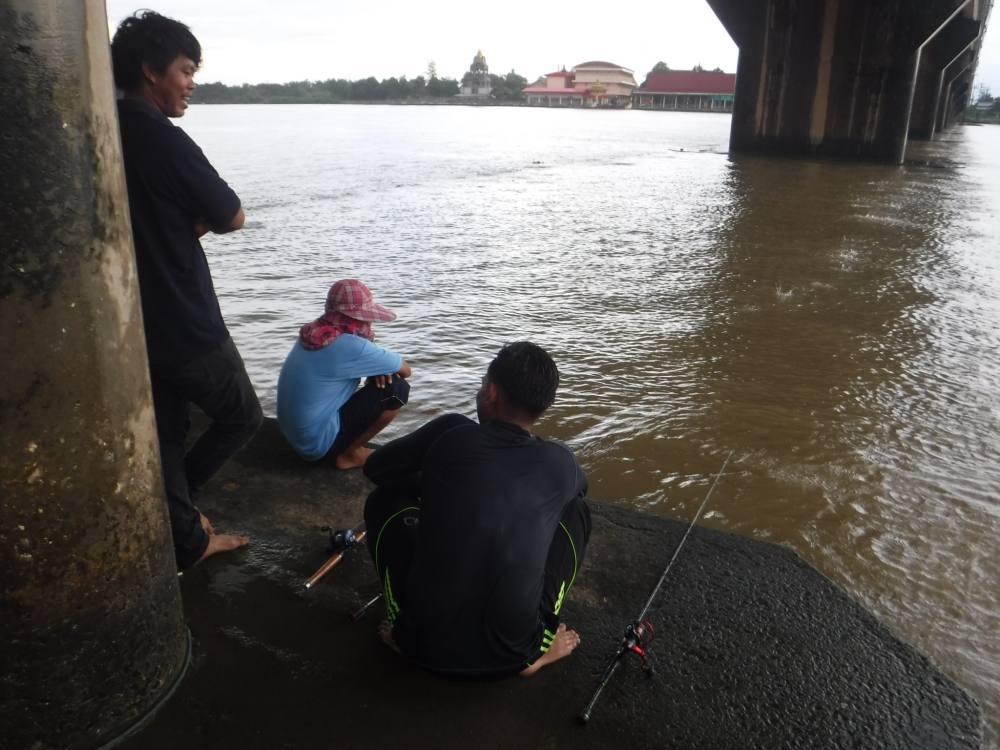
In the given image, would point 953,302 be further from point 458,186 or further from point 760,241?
point 458,186

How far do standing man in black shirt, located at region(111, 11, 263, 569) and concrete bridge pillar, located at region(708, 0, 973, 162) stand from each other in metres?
24.5

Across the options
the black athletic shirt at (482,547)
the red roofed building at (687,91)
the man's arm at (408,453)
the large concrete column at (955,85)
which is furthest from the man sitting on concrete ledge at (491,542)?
the red roofed building at (687,91)

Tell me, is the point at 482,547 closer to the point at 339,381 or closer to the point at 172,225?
the point at 172,225

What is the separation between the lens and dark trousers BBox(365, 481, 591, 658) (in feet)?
7.75

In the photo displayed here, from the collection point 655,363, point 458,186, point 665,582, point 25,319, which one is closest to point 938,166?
point 458,186

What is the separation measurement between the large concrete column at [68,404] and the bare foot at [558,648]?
3.73 ft

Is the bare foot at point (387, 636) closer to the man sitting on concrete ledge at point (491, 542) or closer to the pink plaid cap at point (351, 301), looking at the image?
the man sitting on concrete ledge at point (491, 542)

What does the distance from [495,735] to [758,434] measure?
10.7ft

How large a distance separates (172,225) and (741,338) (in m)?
5.31

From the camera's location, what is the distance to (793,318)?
730cm

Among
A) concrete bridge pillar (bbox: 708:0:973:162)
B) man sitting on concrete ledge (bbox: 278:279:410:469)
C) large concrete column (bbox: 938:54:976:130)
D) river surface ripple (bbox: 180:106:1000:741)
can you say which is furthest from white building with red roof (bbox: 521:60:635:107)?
man sitting on concrete ledge (bbox: 278:279:410:469)

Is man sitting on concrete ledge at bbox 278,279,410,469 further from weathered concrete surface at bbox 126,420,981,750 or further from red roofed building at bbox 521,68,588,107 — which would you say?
red roofed building at bbox 521,68,588,107

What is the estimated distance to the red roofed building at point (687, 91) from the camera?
12350 cm

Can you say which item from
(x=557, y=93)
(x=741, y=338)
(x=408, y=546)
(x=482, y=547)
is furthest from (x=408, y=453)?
(x=557, y=93)
